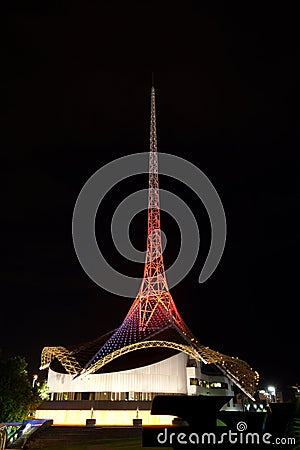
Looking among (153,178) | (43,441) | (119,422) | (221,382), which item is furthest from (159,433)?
(221,382)

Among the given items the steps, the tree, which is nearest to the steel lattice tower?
the tree

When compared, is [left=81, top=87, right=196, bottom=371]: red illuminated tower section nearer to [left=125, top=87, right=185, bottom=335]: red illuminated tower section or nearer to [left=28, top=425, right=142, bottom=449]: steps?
[left=125, top=87, right=185, bottom=335]: red illuminated tower section

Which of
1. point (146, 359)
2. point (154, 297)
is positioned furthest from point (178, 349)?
point (154, 297)

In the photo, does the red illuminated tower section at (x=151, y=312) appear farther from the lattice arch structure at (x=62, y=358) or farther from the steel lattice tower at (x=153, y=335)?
the lattice arch structure at (x=62, y=358)

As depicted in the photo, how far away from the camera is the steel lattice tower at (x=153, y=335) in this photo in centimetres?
4422

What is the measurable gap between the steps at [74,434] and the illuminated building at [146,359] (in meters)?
14.5

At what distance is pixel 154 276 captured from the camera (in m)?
48.8

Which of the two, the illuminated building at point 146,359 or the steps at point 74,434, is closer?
the steps at point 74,434

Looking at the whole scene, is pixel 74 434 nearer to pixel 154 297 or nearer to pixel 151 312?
pixel 151 312

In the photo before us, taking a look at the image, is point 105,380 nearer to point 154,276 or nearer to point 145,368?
point 145,368

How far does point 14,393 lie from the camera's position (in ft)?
96.0

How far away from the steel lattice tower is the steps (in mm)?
14527

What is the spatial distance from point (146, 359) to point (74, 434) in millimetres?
20792

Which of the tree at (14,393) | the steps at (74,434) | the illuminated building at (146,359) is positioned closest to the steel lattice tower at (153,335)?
the illuminated building at (146,359)
